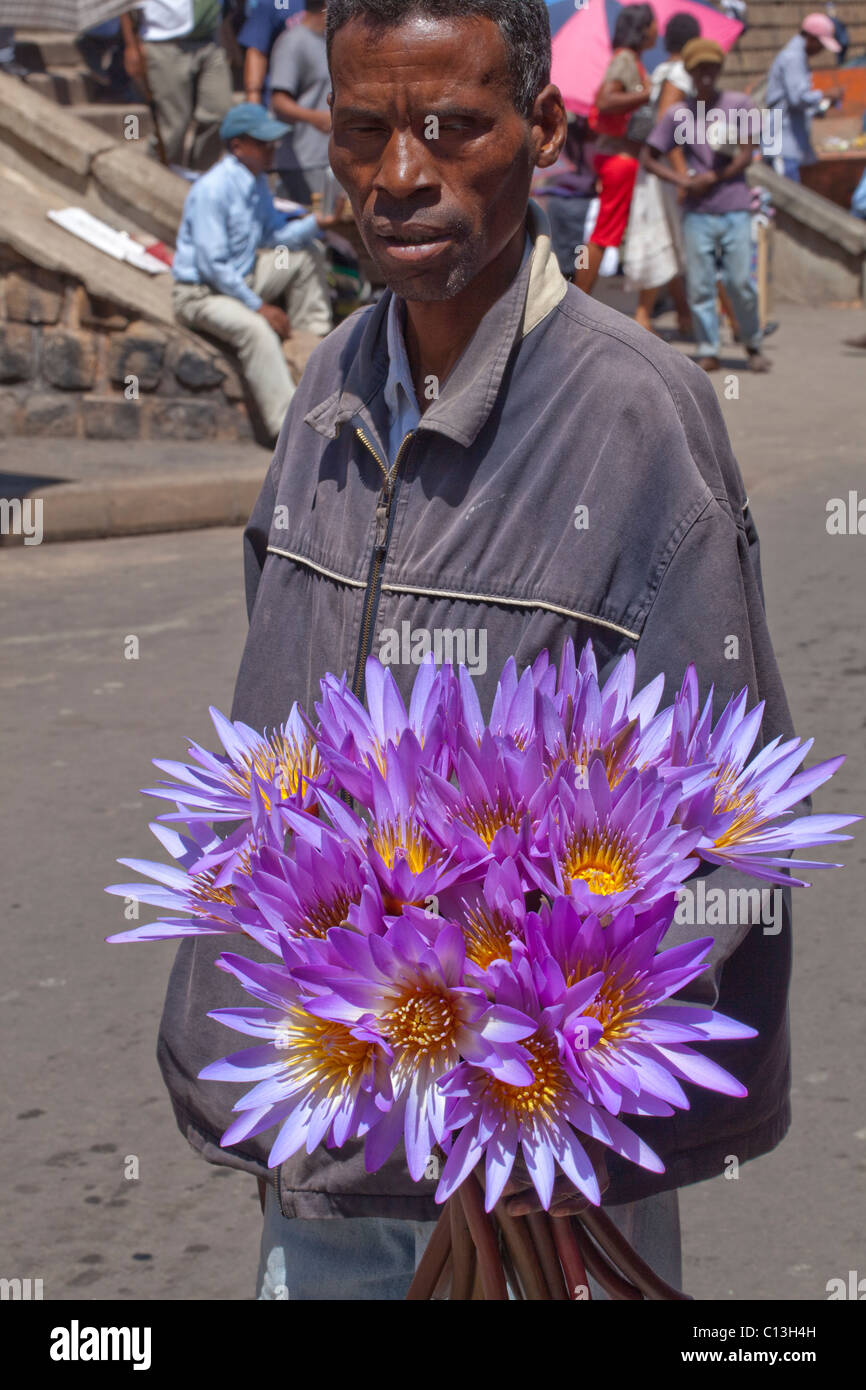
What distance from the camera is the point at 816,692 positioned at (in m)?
6.96

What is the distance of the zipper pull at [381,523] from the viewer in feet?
6.50

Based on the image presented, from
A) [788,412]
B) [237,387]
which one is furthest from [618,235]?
[237,387]

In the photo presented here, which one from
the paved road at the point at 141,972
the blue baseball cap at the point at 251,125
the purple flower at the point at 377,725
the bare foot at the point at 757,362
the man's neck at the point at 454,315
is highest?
the blue baseball cap at the point at 251,125

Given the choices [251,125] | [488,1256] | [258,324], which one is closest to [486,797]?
[488,1256]

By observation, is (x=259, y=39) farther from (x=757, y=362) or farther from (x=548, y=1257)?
(x=548, y=1257)

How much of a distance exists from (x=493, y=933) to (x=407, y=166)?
2.61 ft

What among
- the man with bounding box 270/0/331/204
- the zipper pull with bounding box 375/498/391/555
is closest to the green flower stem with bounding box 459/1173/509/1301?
the zipper pull with bounding box 375/498/391/555

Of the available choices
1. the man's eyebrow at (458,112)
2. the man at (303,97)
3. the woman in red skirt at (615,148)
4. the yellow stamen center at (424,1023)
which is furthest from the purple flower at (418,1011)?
the man at (303,97)

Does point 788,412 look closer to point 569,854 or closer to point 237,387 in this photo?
point 237,387

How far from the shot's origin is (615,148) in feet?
42.1

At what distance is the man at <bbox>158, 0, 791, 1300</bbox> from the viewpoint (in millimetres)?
1827

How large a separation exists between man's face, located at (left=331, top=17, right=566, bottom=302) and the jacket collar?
6 cm

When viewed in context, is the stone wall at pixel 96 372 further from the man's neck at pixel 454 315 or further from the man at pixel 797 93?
the man at pixel 797 93

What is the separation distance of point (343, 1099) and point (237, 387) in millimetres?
10034
